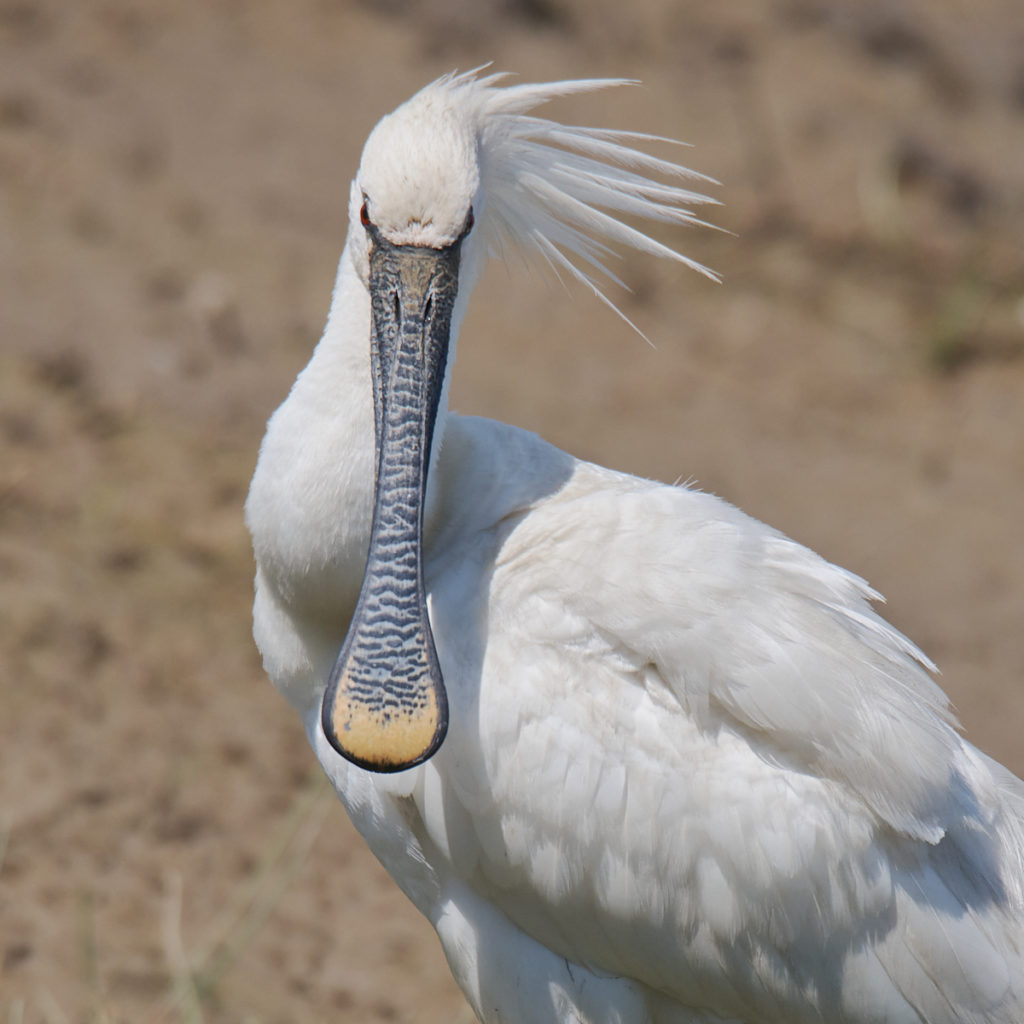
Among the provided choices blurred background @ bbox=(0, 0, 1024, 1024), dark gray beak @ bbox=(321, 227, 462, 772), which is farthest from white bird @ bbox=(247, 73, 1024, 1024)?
blurred background @ bbox=(0, 0, 1024, 1024)

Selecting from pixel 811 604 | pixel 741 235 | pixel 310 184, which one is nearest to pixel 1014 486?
pixel 741 235

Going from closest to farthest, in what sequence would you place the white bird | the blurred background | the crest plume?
1. the white bird
2. the crest plume
3. the blurred background

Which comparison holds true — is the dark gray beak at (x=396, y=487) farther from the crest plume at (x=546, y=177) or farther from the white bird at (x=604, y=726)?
the crest plume at (x=546, y=177)

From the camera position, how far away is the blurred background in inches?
192

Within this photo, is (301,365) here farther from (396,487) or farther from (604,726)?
(604,726)

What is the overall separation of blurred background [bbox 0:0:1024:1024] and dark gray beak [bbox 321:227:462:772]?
1.51 m

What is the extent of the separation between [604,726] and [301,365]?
4558mm

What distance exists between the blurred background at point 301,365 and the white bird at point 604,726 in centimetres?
142

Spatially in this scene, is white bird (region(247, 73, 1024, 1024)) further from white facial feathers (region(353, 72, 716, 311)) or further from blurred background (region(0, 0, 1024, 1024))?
blurred background (region(0, 0, 1024, 1024))

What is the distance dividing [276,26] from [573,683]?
708cm

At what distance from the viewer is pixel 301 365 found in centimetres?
733

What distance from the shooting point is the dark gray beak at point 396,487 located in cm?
315

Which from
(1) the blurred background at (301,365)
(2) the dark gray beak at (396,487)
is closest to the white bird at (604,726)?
(2) the dark gray beak at (396,487)

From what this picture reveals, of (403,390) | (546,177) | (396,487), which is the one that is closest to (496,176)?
(546,177)
